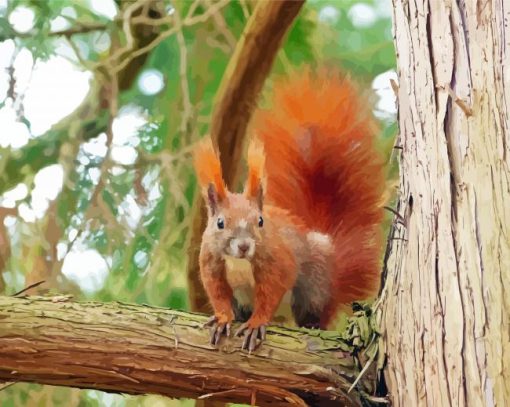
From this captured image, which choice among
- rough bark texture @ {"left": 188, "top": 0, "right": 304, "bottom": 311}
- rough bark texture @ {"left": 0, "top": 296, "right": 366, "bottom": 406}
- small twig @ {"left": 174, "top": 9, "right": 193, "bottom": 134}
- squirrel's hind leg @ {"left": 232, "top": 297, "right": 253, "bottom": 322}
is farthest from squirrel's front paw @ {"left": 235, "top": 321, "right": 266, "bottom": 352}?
small twig @ {"left": 174, "top": 9, "right": 193, "bottom": 134}

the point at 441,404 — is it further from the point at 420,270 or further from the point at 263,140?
the point at 263,140

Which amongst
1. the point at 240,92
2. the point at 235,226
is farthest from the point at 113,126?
the point at 235,226

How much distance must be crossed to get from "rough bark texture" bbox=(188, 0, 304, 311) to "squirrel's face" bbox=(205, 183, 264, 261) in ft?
1.30

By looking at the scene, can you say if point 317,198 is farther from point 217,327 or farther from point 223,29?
point 223,29

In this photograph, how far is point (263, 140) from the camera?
3.94 ft

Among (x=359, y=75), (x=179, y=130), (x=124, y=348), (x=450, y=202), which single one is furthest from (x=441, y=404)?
(x=179, y=130)

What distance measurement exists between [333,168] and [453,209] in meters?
0.39

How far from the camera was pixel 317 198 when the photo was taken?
4.00 feet

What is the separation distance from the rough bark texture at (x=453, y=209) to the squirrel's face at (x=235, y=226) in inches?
8.1

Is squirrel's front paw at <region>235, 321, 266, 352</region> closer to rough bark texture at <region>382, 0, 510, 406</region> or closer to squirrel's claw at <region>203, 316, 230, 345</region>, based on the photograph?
squirrel's claw at <region>203, 316, 230, 345</region>

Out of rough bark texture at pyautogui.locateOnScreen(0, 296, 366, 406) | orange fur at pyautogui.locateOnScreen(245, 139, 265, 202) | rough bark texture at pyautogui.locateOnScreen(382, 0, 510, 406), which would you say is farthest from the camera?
orange fur at pyautogui.locateOnScreen(245, 139, 265, 202)

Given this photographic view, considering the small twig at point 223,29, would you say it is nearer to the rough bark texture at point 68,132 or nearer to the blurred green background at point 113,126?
the blurred green background at point 113,126

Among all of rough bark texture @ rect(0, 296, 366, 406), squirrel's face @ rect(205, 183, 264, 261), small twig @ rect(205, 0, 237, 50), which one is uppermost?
small twig @ rect(205, 0, 237, 50)

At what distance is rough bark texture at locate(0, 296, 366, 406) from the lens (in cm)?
93
